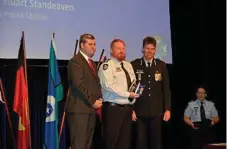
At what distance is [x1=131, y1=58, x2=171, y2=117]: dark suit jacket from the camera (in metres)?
4.98

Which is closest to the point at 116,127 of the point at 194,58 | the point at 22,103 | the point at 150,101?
the point at 150,101

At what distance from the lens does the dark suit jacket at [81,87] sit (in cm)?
441

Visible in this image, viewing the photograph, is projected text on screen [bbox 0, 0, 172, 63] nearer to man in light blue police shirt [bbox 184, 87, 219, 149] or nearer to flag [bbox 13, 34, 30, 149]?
flag [bbox 13, 34, 30, 149]

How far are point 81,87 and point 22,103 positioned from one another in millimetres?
1061

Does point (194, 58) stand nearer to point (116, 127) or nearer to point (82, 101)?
point (116, 127)

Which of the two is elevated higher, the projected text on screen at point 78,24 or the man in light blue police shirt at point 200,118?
the projected text on screen at point 78,24

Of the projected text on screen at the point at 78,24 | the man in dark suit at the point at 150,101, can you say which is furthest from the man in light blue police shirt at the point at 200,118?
the man in dark suit at the point at 150,101

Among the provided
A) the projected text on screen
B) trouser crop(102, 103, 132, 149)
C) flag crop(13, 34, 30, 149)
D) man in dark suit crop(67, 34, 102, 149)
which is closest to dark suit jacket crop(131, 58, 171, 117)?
trouser crop(102, 103, 132, 149)

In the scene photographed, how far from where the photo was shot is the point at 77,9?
5699mm

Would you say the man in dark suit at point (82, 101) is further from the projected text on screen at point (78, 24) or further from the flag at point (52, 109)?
the projected text on screen at point (78, 24)

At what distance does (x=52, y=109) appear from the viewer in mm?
5176

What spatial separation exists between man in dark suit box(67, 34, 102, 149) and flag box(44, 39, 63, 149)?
668 millimetres

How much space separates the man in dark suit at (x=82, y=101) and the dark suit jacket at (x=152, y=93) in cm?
64

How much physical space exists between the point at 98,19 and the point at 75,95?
5.32 feet
